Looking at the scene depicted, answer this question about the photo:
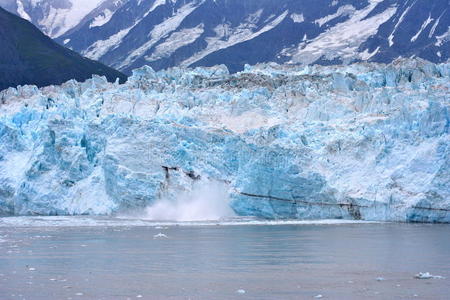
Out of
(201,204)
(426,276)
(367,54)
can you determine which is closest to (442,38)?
(367,54)

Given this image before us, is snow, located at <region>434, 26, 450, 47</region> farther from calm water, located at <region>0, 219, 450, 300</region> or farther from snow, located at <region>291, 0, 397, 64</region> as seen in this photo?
calm water, located at <region>0, 219, 450, 300</region>

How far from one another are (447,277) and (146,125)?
17734mm

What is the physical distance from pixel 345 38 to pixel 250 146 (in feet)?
301

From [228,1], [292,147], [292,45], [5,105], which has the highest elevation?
[228,1]

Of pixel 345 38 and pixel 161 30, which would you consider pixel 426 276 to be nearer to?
pixel 345 38

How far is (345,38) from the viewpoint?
116 meters

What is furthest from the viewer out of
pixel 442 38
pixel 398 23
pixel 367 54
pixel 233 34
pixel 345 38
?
pixel 233 34

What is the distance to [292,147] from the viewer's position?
27500 millimetres

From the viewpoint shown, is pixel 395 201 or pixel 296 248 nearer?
pixel 296 248

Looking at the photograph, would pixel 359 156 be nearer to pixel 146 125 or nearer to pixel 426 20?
pixel 146 125

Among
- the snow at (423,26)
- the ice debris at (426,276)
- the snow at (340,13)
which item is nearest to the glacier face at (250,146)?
the ice debris at (426,276)

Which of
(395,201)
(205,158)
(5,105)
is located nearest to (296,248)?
(395,201)

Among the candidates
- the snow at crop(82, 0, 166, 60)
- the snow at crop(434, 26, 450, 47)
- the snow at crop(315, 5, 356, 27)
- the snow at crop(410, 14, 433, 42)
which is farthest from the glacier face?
the snow at crop(82, 0, 166, 60)

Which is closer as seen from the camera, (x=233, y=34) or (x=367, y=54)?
(x=367, y=54)
